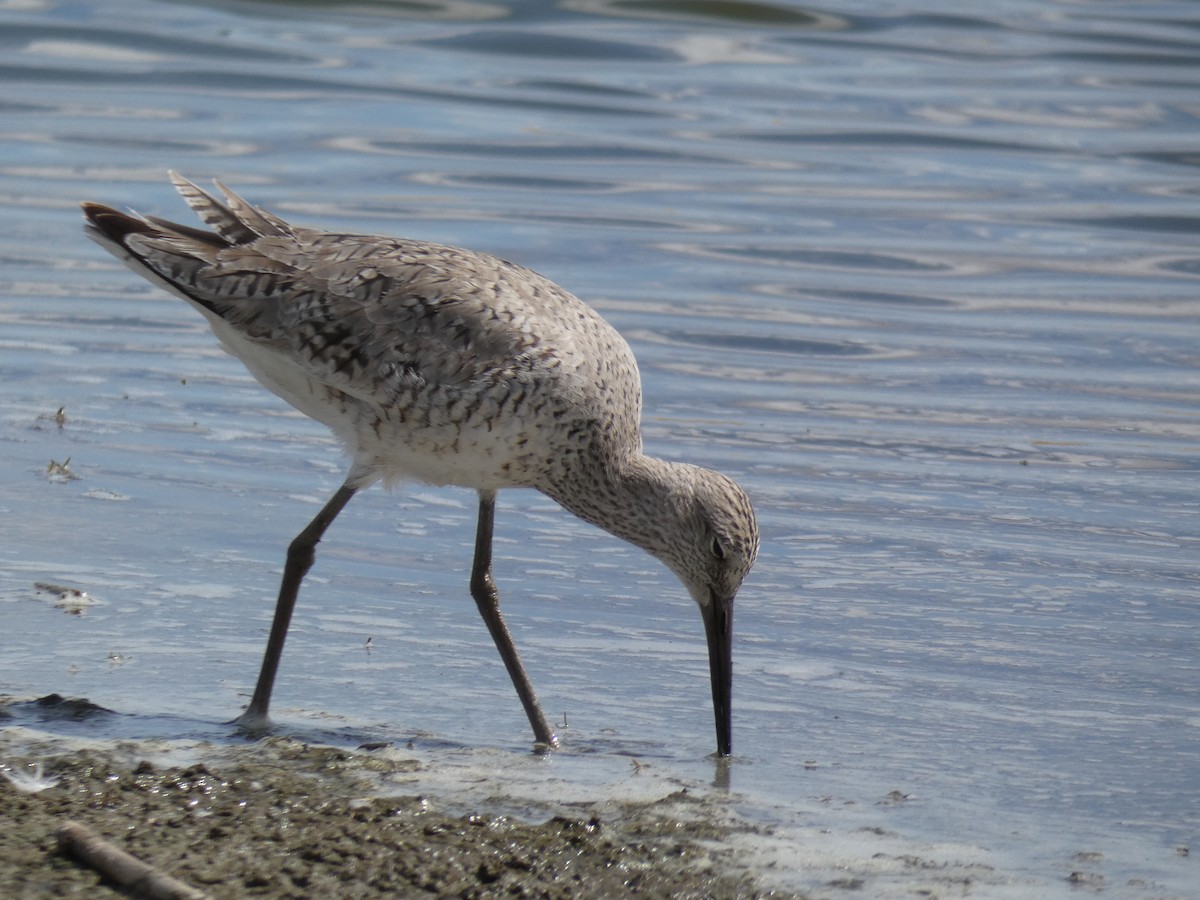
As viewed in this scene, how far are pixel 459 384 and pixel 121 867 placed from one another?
204 cm

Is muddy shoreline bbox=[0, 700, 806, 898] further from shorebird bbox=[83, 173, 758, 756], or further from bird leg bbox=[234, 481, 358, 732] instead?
shorebird bbox=[83, 173, 758, 756]

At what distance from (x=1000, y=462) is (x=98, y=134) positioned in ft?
28.6

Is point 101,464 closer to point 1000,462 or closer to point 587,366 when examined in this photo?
point 587,366

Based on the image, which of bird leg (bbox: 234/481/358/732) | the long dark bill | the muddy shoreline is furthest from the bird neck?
the muddy shoreline

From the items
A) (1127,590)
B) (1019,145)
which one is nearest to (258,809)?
(1127,590)

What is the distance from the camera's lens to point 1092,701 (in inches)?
216

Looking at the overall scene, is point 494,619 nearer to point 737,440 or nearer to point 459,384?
point 459,384

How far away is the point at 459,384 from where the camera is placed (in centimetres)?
536

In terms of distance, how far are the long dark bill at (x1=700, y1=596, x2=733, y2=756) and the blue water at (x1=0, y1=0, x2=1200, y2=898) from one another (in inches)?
3.8

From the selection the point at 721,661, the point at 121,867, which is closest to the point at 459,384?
the point at 721,661

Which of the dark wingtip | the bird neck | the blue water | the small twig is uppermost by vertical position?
the dark wingtip

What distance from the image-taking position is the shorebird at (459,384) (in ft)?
17.6

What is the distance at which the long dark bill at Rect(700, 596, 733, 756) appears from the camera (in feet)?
16.7

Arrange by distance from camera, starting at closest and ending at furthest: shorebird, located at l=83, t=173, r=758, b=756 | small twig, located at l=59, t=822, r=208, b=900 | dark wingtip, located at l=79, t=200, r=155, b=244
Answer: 1. small twig, located at l=59, t=822, r=208, b=900
2. shorebird, located at l=83, t=173, r=758, b=756
3. dark wingtip, located at l=79, t=200, r=155, b=244
